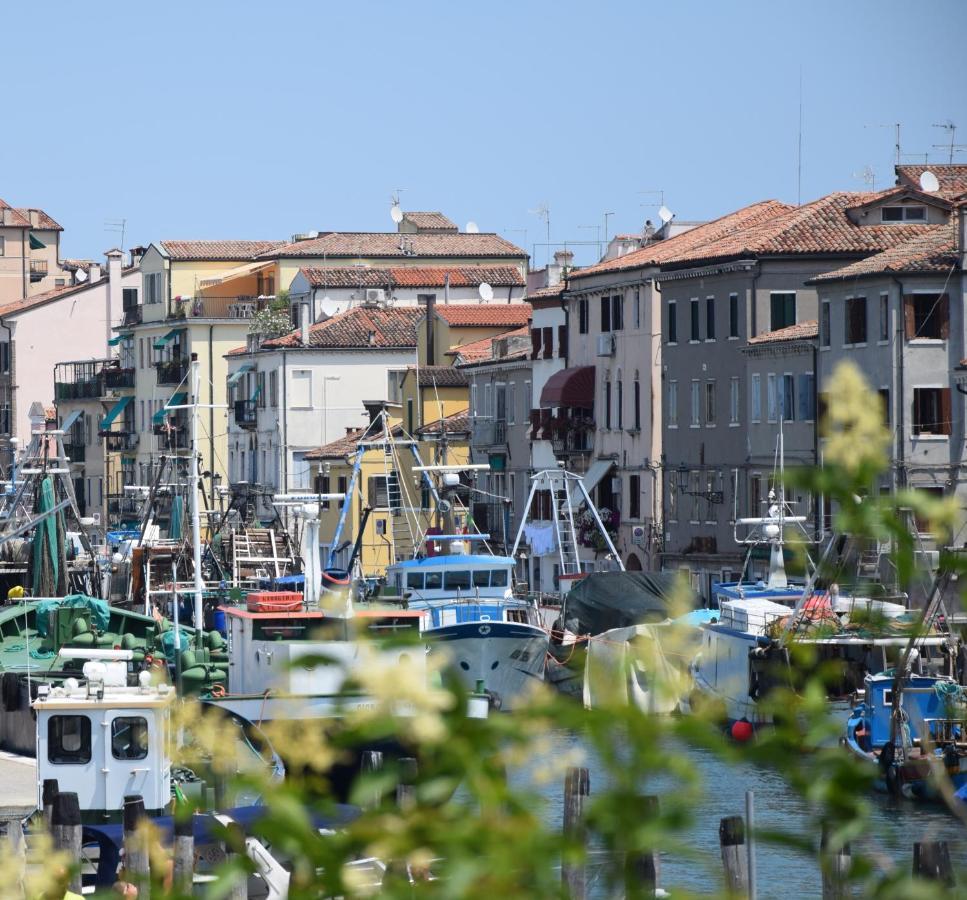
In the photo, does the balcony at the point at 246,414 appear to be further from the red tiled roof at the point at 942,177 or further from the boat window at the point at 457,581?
the boat window at the point at 457,581

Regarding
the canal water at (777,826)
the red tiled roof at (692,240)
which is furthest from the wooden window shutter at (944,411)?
the canal water at (777,826)

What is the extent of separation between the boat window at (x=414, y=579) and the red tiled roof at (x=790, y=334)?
43.4 feet

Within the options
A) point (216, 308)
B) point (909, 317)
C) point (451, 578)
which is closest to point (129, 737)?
point (451, 578)

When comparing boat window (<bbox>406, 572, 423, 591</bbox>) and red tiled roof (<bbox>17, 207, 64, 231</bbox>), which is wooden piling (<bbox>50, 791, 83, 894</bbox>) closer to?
boat window (<bbox>406, 572, 423, 591</bbox>)

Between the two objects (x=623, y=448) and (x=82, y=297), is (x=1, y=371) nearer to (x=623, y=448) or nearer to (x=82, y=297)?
(x=82, y=297)

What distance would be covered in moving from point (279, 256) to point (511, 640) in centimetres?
5604

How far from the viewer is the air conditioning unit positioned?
7156 cm

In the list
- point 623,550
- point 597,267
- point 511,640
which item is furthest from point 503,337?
point 511,640

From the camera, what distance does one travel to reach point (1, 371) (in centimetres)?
11869

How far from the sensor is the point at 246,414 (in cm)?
9725

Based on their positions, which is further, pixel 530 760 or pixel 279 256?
pixel 279 256

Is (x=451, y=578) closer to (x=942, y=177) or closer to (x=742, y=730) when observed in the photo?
(x=742, y=730)

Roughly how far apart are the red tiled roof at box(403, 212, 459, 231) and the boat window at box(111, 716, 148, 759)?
78858mm

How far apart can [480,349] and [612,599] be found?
33.4 meters
